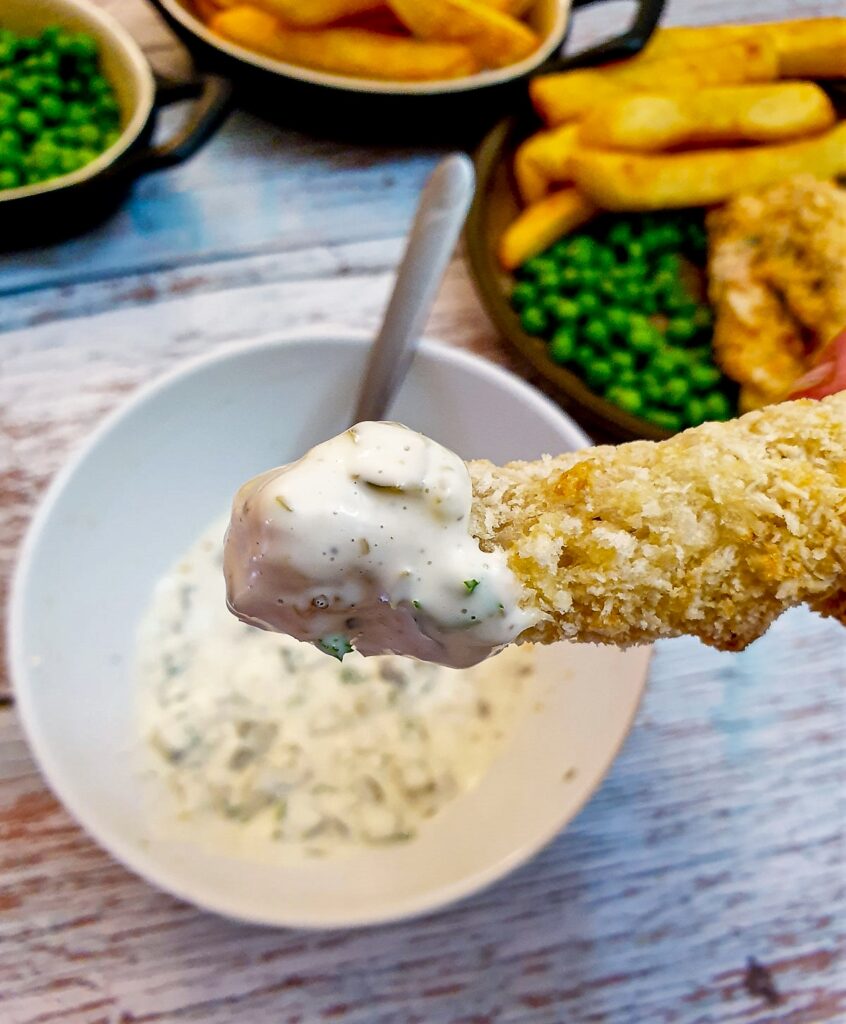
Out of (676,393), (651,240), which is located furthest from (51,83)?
(676,393)

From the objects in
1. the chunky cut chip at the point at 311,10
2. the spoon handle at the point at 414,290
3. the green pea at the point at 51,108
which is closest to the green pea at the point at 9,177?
the green pea at the point at 51,108

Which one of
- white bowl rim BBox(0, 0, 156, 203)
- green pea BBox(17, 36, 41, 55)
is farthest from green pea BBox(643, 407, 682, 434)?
green pea BBox(17, 36, 41, 55)

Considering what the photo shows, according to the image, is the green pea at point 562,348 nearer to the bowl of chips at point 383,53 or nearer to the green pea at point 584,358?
the green pea at point 584,358

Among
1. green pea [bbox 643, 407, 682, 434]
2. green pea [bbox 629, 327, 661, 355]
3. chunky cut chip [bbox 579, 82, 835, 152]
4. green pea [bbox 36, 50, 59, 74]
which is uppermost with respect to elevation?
chunky cut chip [bbox 579, 82, 835, 152]

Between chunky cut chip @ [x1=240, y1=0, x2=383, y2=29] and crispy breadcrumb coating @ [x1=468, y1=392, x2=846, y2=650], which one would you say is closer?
crispy breadcrumb coating @ [x1=468, y1=392, x2=846, y2=650]

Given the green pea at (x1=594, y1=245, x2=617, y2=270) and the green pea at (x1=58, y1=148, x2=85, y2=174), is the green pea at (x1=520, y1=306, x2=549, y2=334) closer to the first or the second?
the green pea at (x1=594, y1=245, x2=617, y2=270)

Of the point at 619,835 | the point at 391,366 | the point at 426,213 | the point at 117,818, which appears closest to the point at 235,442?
the point at 391,366
